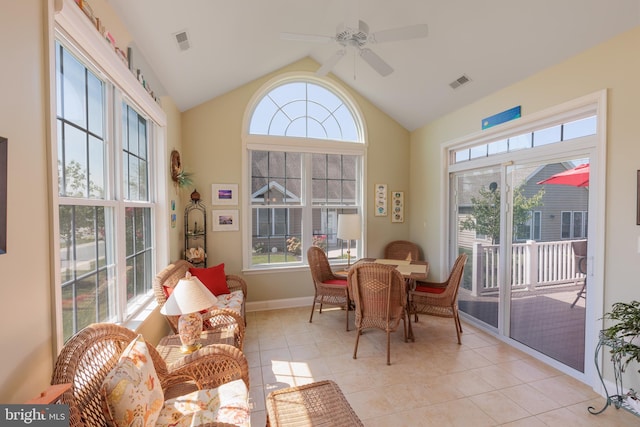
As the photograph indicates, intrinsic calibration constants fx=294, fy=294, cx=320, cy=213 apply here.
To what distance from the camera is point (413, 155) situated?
15.9ft

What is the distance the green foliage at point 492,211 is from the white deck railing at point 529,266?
0.66 feet

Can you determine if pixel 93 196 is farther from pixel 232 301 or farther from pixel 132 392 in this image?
pixel 232 301

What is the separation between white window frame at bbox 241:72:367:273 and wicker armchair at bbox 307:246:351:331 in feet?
2.06

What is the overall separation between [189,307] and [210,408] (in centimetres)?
65

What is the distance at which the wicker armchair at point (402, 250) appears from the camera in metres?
4.61

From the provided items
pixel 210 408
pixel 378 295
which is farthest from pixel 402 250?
pixel 210 408

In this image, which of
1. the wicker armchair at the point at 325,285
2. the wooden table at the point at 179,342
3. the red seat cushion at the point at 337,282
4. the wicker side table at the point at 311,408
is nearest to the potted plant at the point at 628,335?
the wicker side table at the point at 311,408

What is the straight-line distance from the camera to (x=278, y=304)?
4.34m

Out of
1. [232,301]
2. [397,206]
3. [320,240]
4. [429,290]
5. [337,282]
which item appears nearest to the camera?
[232,301]

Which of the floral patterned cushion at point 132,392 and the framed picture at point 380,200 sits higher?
the framed picture at point 380,200

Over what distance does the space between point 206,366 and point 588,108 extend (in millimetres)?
A: 3496

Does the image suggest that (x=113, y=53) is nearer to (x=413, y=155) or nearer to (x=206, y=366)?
(x=206, y=366)

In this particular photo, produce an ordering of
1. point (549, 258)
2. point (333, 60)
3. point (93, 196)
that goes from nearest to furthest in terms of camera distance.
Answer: point (93, 196), point (333, 60), point (549, 258)

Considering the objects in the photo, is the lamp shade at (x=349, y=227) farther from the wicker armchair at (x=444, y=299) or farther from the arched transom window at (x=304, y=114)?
the arched transom window at (x=304, y=114)
